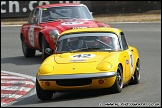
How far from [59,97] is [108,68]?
106 centimetres

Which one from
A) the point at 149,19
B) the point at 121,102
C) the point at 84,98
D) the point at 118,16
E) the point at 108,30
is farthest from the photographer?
the point at 118,16

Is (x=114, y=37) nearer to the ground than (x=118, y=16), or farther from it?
farther from it

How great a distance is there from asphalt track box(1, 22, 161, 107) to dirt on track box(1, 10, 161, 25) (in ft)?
12.3

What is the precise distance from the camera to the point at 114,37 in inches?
449

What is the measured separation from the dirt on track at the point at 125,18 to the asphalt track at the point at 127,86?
3.74m

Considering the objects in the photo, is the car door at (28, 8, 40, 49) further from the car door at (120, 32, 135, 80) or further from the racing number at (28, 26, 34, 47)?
the car door at (120, 32, 135, 80)

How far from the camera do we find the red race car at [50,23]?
16.4 meters

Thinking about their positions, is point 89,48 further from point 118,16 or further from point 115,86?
point 118,16

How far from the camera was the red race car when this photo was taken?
16.4m

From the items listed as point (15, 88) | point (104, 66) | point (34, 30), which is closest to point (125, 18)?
point (34, 30)

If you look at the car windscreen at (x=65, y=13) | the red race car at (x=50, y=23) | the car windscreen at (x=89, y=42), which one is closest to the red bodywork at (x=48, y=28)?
the red race car at (x=50, y=23)

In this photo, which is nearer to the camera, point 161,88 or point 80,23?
point 161,88

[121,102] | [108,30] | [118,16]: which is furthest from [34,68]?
[118,16]

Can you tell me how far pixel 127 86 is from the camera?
37.4 feet
